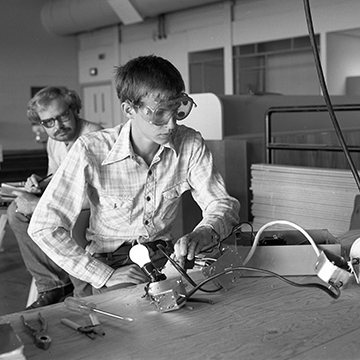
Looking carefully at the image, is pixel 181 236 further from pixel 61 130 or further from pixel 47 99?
pixel 47 99

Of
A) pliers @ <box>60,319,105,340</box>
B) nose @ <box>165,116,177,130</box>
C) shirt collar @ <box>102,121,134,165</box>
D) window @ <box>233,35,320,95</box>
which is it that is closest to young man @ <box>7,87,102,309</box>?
shirt collar @ <box>102,121,134,165</box>

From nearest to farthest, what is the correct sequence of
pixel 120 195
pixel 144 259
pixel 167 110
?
pixel 144 259 < pixel 167 110 < pixel 120 195

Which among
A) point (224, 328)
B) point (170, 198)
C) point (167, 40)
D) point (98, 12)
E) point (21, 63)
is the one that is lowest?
point (224, 328)

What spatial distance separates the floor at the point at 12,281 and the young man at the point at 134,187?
5.54 feet

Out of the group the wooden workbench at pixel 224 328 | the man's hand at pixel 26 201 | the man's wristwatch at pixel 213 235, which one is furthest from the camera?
the man's hand at pixel 26 201

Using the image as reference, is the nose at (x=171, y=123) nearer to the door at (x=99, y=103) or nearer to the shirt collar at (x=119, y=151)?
the shirt collar at (x=119, y=151)

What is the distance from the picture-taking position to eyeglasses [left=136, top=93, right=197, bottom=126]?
152 centimetres

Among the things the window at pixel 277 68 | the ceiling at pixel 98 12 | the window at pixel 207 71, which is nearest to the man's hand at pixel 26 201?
the window at pixel 277 68

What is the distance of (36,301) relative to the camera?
2996 mm

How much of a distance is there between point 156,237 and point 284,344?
3.01 ft

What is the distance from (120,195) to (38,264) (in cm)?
145

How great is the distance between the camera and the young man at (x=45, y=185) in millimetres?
2895

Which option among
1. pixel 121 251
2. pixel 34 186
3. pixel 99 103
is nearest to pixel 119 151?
pixel 121 251

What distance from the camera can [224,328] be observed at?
3.45ft
